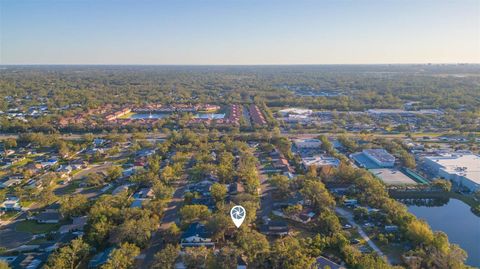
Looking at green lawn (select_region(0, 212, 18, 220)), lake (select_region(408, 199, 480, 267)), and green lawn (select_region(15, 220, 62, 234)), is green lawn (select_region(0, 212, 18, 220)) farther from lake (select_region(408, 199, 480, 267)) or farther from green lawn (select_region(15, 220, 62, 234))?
lake (select_region(408, 199, 480, 267))

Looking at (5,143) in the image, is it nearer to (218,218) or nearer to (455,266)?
(218,218)

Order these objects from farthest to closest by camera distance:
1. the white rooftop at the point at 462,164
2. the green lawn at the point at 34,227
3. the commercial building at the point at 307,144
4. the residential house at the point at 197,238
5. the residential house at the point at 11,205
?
the commercial building at the point at 307,144 → the white rooftop at the point at 462,164 → the residential house at the point at 11,205 → the green lawn at the point at 34,227 → the residential house at the point at 197,238

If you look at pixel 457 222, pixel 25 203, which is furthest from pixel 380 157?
pixel 25 203

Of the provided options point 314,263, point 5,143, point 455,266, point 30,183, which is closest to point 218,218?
point 314,263

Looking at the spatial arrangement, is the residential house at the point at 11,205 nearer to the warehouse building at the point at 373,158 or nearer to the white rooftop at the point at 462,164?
the warehouse building at the point at 373,158

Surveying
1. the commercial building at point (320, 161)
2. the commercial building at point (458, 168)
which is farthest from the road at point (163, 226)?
the commercial building at point (458, 168)
